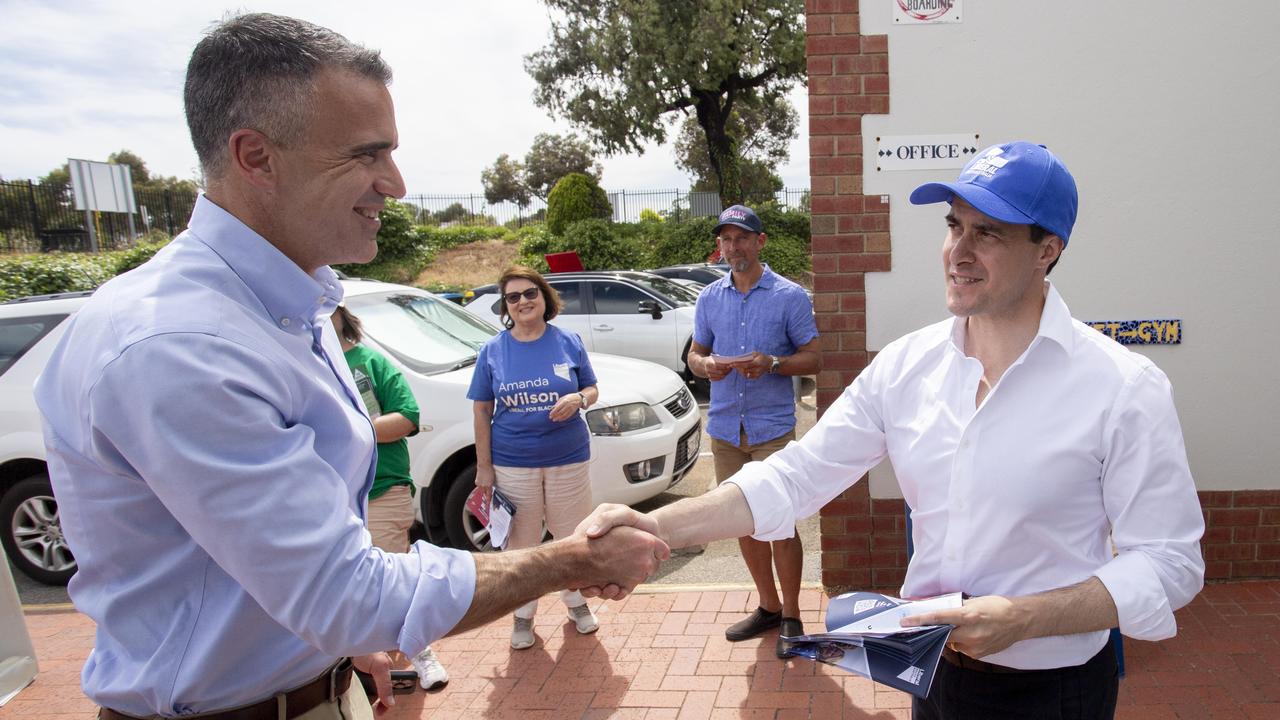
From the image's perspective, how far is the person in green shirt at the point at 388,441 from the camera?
164 inches

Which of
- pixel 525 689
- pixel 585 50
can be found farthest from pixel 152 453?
pixel 585 50

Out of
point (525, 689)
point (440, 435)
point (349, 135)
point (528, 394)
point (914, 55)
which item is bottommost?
point (525, 689)

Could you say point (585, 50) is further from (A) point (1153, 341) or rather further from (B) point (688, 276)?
(A) point (1153, 341)

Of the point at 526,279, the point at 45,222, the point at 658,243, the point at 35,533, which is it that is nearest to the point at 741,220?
the point at 526,279

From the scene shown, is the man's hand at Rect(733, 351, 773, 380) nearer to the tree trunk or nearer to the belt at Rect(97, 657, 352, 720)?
the belt at Rect(97, 657, 352, 720)

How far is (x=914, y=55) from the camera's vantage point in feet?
14.2

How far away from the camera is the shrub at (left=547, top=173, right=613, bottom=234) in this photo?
86.6 feet

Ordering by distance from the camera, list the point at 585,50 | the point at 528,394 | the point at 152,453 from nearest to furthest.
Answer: the point at 152,453
the point at 528,394
the point at 585,50

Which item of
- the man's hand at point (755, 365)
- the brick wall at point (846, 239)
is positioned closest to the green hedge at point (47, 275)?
the man's hand at point (755, 365)

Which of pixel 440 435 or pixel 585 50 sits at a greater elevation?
pixel 585 50

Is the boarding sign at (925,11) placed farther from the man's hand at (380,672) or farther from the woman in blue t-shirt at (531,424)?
the man's hand at (380,672)

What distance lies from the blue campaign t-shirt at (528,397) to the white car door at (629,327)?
6.63 m

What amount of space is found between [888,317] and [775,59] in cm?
2243

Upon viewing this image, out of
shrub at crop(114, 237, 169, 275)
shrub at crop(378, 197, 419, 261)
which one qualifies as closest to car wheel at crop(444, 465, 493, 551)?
shrub at crop(114, 237, 169, 275)
